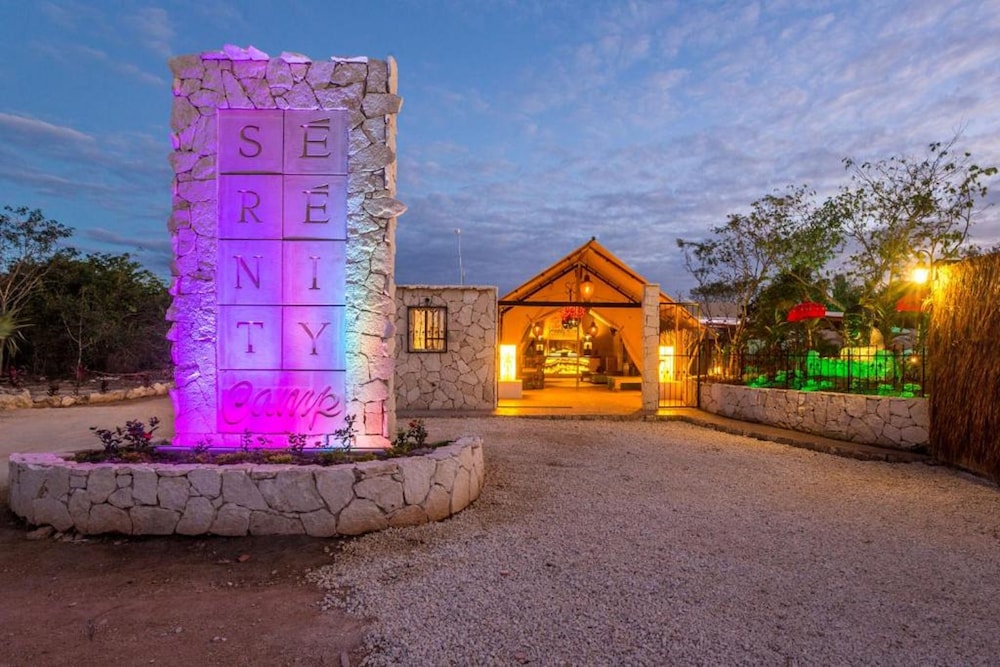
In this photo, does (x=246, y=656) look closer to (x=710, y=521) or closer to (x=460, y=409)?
(x=710, y=521)

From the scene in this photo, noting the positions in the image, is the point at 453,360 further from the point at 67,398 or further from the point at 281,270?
the point at 67,398

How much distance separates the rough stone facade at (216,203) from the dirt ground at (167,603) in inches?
68.5

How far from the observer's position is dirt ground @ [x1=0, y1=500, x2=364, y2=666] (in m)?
3.08

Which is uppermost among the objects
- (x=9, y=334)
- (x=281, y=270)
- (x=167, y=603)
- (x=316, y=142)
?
(x=316, y=142)

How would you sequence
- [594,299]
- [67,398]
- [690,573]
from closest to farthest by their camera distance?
[690,573] < [67,398] < [594,299]

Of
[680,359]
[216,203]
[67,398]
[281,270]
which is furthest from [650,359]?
[67,398]

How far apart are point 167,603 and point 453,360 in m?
10.1

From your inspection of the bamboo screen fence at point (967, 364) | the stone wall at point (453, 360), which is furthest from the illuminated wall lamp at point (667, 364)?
the bamboo screen fence at point (967, 364)

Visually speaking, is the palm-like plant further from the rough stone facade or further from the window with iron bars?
the rough stone facade

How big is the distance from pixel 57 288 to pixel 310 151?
57.1 feet

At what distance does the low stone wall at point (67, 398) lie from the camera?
12.6 m

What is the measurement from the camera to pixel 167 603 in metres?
3.70

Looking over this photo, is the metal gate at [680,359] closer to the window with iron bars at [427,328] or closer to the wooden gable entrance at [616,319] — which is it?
the wooden gable entrance at [616,319]

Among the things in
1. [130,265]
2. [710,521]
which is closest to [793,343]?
[710,521]
